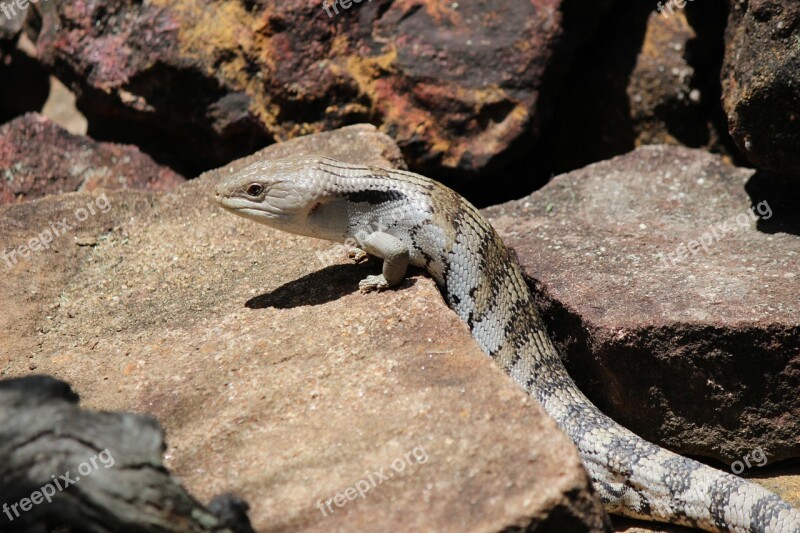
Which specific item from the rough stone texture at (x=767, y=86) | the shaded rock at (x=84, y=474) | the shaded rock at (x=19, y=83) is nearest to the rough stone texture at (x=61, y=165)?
the shaded rock at (x=19, y=83)

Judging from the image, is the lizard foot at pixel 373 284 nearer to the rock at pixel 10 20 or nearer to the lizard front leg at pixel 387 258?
the lizard front leg at pixel 387 258

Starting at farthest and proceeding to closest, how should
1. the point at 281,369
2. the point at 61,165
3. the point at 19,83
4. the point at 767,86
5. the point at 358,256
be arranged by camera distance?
1. the point at 19,83
2. the point at 61,165
3. the point at 358,256
4. the point at 767,86
5. the point at 281,369

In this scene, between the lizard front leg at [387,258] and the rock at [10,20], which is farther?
the rock at [10,20]

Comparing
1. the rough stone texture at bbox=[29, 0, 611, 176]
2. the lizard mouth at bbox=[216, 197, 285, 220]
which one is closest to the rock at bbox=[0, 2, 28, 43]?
the rough stone texture at bbox=[29, 0, 611, 176]

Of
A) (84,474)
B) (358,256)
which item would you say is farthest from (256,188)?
(84,474)

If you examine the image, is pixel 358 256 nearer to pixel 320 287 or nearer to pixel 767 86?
pixel 320 287

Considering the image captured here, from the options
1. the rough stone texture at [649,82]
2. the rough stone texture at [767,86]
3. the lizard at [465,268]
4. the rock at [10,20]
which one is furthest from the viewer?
the rock at [10,20]
